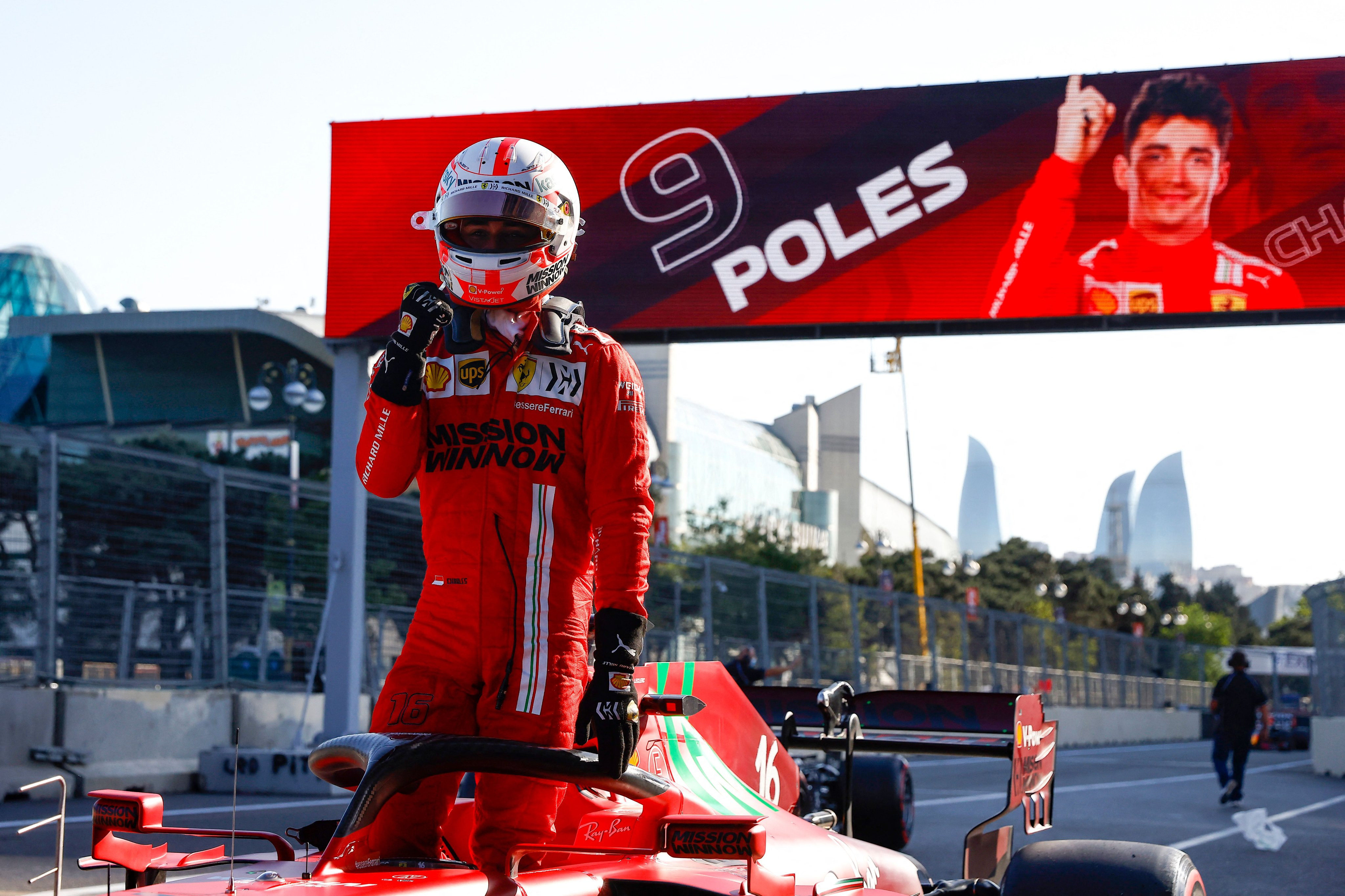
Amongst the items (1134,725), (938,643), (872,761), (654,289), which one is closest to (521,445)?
(872,761)

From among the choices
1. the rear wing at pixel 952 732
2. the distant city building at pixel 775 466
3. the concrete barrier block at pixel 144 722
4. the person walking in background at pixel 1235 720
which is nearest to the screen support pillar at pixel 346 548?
the concrete barrier block at pixel 144 722

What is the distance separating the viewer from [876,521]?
88438 millimetres

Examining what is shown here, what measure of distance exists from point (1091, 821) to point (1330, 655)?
1358 cm

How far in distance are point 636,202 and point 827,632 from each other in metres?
11.2

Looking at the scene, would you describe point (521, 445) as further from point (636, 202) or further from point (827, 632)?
point (827, 632)

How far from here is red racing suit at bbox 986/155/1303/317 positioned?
1151 cm

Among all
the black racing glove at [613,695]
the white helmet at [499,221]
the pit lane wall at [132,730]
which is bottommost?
the pit lane wall at [132,730]

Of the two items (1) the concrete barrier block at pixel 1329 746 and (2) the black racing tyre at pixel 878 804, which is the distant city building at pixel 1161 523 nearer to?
(1) the concrete barrier block at pixel 1329 746

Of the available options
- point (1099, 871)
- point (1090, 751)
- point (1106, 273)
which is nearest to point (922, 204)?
point (1106, 273)

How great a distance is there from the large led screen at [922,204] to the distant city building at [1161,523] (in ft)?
576

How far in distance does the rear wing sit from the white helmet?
2050mm

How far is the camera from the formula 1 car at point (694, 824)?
2.87 m

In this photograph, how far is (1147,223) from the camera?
11.7m

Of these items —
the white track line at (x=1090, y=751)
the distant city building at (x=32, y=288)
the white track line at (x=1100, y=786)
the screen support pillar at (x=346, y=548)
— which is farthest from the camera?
the distant city building at (x=32, y=288)
